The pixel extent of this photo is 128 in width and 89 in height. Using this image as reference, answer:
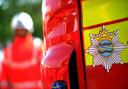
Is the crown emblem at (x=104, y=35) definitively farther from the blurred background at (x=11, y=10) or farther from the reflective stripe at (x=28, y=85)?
the blurred background at (x=11, y=10)

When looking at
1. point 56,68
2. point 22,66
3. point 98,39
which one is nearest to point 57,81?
point 56,68

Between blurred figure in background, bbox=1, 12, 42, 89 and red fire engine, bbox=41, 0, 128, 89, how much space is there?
574cm

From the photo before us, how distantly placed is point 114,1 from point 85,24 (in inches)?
11.9

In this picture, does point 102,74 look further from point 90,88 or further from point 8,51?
point 8,51

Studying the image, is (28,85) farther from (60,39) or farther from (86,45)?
(86,45)

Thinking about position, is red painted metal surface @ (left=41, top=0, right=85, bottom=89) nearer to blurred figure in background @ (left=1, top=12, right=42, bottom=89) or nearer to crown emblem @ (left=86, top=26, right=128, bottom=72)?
crown emblem @ (left=86, top=26, right=128, bottom=72)

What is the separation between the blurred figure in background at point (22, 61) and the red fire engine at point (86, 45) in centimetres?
574

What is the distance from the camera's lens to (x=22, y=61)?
38.5ft

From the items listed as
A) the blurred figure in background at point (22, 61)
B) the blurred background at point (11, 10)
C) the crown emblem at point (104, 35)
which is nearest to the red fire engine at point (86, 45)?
the crown emblem at point (104, 35)

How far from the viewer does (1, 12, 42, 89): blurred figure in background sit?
11531 millimetres

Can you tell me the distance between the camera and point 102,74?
5.25 metres

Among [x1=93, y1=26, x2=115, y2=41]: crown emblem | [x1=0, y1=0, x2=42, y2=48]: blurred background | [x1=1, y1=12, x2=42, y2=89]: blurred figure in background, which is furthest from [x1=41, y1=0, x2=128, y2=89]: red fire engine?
[x1=0, y1=0, x2=42, y2=48]: blurred background

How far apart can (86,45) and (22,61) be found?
6.44 m

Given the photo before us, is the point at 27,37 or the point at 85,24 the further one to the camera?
the point at 27,37
